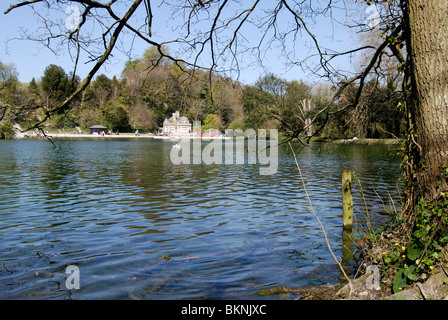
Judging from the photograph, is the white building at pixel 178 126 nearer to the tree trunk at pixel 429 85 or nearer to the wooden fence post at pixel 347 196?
the wooden fence post at pixel 347 196

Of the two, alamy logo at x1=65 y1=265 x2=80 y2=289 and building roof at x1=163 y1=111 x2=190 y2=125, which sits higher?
building roof at x1=163 y1=111 x2=190 y2=125

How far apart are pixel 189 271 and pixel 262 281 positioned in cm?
126

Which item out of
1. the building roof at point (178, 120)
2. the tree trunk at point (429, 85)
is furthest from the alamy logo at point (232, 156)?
the building roof at point (178, 120)

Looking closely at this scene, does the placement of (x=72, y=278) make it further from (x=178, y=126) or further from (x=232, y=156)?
(x=178, y=126)

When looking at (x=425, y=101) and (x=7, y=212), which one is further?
(x=7, y=212)

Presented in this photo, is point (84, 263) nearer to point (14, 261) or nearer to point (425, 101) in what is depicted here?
point (14, 261)

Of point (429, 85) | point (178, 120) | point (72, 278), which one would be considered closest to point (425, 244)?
point (429, 85)

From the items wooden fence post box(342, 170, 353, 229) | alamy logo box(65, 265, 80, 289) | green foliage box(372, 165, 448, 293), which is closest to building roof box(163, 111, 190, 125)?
wooden fence post box(342, 170, 353, 229)

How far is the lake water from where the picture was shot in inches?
232

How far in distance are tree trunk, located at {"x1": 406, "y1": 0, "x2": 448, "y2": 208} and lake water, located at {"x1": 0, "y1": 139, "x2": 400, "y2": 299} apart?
65.6 inches

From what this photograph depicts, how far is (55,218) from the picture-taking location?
10.3 m

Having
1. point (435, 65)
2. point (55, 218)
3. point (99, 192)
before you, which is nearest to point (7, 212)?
point (55, 218)

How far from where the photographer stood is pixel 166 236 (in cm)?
863

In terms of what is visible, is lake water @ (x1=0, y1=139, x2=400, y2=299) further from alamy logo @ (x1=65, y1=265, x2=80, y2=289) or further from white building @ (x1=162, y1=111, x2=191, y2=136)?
white building @ (x1=162, y1=111, x2=191, y2=136)
